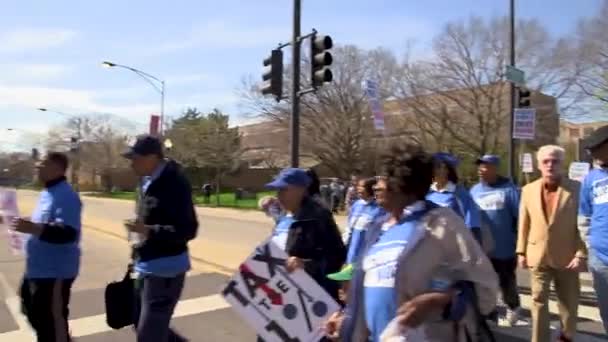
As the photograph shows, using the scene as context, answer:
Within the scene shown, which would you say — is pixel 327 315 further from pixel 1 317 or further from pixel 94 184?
pixel 94 184

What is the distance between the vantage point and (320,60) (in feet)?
36.3

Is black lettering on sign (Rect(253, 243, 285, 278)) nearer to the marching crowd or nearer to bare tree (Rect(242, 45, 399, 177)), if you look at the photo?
the marching crowd

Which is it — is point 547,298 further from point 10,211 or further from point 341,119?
point 341,119

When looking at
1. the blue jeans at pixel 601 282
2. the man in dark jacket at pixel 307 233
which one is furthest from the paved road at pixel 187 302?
the man in dark jacket at pixel 307 233

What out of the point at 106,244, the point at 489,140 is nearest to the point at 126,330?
the point at 106,244

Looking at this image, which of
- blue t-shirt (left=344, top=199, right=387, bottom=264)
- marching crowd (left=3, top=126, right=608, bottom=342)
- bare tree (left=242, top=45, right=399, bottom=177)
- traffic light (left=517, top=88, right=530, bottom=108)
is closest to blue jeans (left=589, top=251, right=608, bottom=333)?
marching crowd (left=3, top=126, right=608, bottom=342)

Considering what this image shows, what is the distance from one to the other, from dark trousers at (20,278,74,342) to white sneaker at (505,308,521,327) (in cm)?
441

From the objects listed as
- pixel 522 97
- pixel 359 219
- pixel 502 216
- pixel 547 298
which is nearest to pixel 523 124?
pixel 522 97

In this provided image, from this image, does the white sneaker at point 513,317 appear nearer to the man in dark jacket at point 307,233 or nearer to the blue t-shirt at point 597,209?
the blue t-shirt at point 597,209

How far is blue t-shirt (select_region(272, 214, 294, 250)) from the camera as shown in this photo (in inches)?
170

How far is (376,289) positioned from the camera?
2.79 m

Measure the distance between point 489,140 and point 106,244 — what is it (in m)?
28.1

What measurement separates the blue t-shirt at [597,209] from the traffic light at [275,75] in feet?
23.6

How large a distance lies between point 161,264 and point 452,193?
2810 mm
